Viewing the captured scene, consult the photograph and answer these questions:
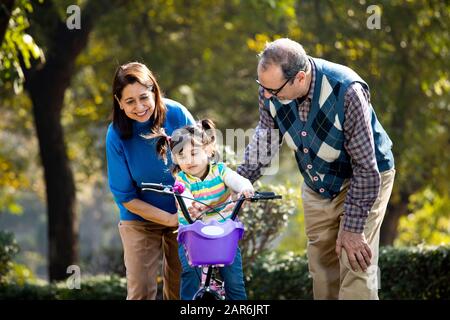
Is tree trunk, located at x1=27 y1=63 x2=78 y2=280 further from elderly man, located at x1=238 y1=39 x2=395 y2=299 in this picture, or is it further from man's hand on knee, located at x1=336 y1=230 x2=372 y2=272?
man's hand on knee, located at x1=336 y1=230 x2=372 y2=272

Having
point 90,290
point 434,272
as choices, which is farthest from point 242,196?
point 90,290

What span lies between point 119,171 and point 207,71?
34.3 ft

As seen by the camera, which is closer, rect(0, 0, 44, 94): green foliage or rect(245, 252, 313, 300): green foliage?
rect(0, 0, 44, 94): green foliage

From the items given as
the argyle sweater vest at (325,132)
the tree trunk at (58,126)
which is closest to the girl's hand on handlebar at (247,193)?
the argyle sweater vest at (325,132)

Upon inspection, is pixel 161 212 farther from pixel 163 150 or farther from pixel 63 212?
pixel 63 212

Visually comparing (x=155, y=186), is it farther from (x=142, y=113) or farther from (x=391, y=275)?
(x=391, y=275)

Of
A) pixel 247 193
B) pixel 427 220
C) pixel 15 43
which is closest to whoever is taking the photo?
pixel 247 193

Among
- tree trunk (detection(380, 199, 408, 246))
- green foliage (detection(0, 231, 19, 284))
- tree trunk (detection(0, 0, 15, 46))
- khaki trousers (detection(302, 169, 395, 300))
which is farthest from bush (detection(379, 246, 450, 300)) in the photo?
tree trunk (detection(380, 199, 408, 246))

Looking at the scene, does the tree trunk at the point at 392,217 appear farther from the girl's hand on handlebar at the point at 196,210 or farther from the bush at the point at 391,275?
the girl's hand on handlebar at the point at 196,210

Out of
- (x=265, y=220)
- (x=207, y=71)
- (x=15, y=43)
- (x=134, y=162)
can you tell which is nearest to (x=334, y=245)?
(x=134, y=162)

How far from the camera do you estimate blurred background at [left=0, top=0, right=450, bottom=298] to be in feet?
39.8

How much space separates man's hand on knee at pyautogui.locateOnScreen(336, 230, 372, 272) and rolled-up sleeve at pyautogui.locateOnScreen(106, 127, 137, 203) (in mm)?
1474

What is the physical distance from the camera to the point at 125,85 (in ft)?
17.7

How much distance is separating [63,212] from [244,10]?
4353 millimetres
